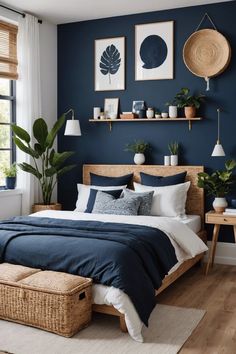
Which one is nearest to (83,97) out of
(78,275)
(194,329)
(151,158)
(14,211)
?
(151,158)

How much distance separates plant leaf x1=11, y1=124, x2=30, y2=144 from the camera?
5.59 m

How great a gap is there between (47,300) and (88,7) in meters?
A: 3.73

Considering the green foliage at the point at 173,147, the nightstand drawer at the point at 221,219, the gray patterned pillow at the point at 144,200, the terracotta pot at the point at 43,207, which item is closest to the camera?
the nightstand drawer at the point at 221,219

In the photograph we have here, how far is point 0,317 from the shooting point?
3662mm

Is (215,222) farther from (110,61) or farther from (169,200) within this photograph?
(110,61)

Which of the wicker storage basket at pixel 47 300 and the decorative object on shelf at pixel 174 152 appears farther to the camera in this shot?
the decorative object on shelf at pixel 174 152

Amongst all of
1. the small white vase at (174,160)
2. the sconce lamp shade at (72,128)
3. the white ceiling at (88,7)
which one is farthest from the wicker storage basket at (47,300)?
the white ceiling at (88,7)

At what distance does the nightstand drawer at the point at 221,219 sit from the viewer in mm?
4969

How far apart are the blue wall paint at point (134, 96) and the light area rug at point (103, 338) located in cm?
218

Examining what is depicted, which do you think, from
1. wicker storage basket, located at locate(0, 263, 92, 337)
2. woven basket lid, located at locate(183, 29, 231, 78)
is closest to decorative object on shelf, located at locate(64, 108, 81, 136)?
woven basket lid, located at locate(183, 29, 231, 78)

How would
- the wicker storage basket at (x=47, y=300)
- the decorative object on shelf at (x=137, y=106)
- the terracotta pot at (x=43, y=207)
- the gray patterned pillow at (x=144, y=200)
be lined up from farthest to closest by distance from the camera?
the decorative object on shelf at (x=137, y=106) → the terracotta pot at (x=43, y=207) → the gray patterned pillow at (x=144, y=200) → the wicker storage basket at (x=47, y=300)

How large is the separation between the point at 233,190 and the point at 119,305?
260 centimetres

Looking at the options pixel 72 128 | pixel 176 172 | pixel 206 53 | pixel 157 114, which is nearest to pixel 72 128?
pixel 72 128

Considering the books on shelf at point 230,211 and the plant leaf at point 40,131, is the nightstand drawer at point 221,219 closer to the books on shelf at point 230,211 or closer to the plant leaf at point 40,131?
the books on shelf at point 230,211
